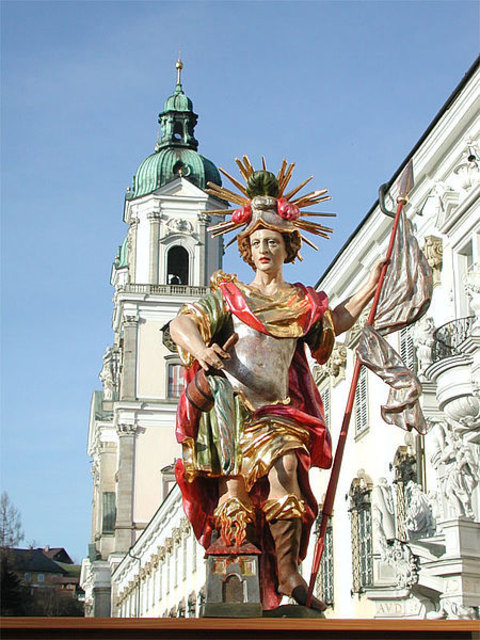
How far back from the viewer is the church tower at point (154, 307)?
188 ft

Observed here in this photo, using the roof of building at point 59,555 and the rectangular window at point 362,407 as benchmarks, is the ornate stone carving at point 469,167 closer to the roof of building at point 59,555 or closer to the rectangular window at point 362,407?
the rectangular window at point 362,407

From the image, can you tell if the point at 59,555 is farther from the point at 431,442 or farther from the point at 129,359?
the point at 431,442

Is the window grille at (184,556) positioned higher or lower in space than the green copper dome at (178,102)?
lower

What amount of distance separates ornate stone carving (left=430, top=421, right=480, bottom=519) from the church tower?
3781cm

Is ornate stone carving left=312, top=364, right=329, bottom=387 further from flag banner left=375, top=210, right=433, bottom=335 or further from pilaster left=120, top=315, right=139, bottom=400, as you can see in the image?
pilaster left=120, top=315, right=139, bottom=400

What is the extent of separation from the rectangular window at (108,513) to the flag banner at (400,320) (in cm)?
5506

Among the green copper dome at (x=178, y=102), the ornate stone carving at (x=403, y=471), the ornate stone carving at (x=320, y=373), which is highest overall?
the green copper dome at (x=178, y=102)

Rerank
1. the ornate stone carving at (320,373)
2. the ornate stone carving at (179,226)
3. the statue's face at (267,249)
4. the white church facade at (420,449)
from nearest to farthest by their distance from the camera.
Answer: the statue's face at (267,249) → the white church facade at (420,449) → the ornate stone carving at (320,373) → the ornate stone carving at (179,226)

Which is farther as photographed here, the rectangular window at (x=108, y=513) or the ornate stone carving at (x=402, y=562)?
the rectangular window at (x=108, y=513)

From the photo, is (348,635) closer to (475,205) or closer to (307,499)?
(307,499)

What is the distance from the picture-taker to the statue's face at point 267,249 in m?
6.03

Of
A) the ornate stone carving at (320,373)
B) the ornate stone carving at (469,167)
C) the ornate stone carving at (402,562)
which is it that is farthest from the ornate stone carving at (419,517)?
the ornate stone carving at (320,373)

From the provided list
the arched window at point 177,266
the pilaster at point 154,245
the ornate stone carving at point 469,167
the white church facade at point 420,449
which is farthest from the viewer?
the arched window at point 177,266

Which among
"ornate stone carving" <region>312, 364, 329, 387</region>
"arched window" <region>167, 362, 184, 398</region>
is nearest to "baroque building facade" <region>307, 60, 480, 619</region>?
"ornate stone carving" <region>312, 364, 329, 387</region>
